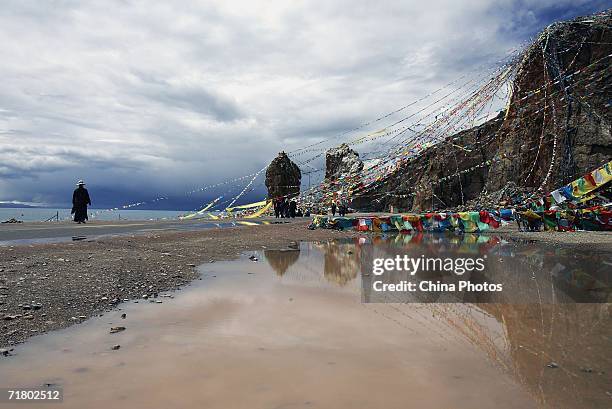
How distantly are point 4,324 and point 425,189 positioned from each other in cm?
3772

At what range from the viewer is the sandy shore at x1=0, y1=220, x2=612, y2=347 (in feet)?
15.2

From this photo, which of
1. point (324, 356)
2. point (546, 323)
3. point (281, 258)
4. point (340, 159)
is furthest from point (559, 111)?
point (340, 159)

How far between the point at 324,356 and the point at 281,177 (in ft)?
164

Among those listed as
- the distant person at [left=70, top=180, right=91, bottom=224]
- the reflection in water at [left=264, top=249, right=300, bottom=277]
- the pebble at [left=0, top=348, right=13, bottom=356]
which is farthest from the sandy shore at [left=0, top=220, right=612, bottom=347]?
the distant person at [left=70, top=180, right=91, bottom=224]

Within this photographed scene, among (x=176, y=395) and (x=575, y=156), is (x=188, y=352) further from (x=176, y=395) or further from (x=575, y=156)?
(x=575, y=156)

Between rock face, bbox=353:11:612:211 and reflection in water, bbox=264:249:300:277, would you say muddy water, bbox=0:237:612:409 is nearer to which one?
reflection in water, bbox=264:249:300:277

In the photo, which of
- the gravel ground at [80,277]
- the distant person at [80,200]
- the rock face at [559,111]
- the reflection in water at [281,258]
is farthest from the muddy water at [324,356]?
the rock face at [559,111]

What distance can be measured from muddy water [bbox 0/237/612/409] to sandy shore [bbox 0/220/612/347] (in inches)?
17.7

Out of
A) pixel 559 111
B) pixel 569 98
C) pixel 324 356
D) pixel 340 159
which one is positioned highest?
pixel 340 159

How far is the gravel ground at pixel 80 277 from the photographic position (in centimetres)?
460

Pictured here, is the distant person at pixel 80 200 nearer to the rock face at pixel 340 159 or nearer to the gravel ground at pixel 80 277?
the gravel ground at pixel 80 277

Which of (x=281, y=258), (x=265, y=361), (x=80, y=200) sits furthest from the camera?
(x=80, y=200)

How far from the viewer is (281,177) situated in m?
53.2

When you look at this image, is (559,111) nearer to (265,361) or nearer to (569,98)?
(569,98)
